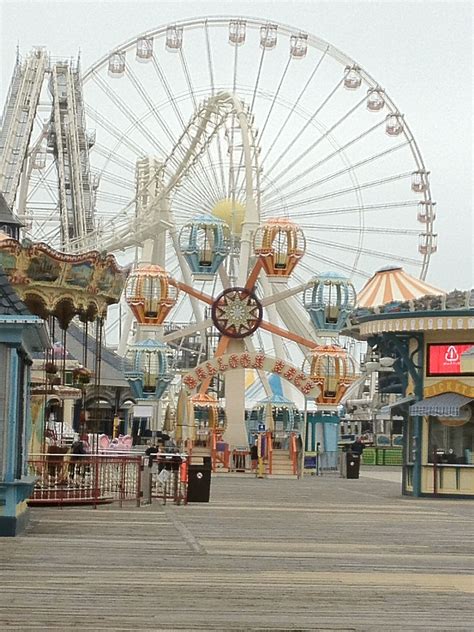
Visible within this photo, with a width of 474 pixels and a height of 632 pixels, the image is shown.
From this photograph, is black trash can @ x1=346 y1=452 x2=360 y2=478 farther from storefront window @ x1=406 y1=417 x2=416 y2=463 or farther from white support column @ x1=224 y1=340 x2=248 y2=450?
storefront window @ x1=406 y1=417 x2=416 y2=463

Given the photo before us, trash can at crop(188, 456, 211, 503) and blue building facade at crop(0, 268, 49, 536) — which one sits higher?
blue building facade at crop(0, 268, 49, 536)

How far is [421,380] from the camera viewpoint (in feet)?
87.5

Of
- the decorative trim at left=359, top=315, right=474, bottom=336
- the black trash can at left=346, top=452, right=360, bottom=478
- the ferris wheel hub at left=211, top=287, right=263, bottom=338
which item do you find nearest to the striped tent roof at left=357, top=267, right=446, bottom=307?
the ferris wheel hub at left=211, top=287, right=263, bottom=338

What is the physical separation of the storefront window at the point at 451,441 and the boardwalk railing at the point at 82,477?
6.07 m

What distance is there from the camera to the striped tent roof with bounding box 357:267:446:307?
160 ft

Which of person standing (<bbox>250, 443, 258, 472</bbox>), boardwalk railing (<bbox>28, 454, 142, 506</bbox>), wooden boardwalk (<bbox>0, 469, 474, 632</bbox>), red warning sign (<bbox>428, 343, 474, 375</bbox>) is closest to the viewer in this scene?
wooden boardwalk (<bbox>0, 469, 474, 632</bbox>)

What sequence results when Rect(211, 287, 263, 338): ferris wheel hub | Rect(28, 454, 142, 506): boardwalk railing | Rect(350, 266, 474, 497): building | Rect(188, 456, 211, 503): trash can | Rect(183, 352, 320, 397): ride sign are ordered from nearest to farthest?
1. Rect(28, 454, 142, 506): boardwalk railing
2. Rect(188, 456, 211, 503): trash can
3. Rect(350, 266, 474, 497): building
4. Rect(183, 352, 320, 397): ride sign
5. Rect(211, 287, 263, 338): ferris wheel hub

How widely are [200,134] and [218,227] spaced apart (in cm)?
600

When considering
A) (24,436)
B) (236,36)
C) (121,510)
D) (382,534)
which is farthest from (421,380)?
(236,36)

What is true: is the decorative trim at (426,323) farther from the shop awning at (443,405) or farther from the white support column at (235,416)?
the white support column at (235,416)

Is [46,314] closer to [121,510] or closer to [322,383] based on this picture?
[121,510]

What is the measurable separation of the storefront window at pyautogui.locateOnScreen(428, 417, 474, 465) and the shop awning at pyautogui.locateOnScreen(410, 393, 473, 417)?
1.22 feet

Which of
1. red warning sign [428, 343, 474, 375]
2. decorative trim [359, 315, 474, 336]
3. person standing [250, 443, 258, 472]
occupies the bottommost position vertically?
person standing [250, 443, 258, 472]

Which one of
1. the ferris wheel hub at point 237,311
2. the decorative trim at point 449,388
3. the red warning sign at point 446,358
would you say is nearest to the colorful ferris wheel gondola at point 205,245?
the ferris wheel hub at point 237,311
